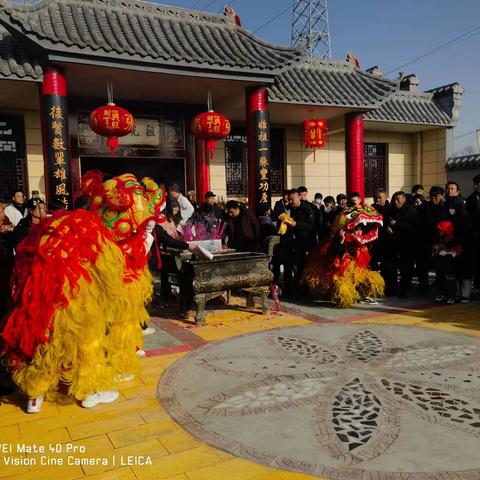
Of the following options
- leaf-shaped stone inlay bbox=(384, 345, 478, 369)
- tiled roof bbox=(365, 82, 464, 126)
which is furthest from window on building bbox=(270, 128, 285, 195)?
leaf-shaped stone inlay bbox=(384, 345, 478, 369)

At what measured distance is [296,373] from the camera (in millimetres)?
3787

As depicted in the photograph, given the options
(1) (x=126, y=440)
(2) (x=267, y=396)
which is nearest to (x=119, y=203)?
(1) (x=126, y=440)

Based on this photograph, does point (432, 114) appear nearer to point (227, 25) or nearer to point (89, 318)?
point (227, 25)

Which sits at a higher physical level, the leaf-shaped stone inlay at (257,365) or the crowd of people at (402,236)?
the crowd of people at (402,236)

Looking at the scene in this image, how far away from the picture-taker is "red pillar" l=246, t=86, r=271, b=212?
870 cm

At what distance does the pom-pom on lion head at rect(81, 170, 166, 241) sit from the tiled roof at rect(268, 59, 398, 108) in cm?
618

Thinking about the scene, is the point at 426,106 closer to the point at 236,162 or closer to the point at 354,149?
the point at 354,149

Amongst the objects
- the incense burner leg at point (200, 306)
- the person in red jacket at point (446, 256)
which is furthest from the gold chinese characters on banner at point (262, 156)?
the incense burner leg at point (200, 306)

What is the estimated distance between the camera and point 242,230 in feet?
21.9

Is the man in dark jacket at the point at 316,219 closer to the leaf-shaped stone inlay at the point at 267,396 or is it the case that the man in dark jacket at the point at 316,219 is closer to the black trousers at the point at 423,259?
the black trousers at the point at 423,259

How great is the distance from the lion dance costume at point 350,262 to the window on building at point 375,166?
733 cm

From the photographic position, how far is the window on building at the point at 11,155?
9.25 m

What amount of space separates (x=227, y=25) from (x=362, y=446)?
8855 mm

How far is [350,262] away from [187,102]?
587 centimetres
